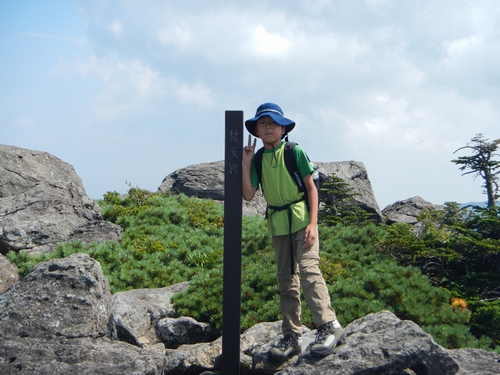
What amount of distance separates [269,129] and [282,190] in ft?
2.18

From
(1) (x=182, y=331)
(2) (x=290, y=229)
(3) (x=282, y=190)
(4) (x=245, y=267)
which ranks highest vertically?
(3) (x=282, y=190)

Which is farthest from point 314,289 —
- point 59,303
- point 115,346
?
point 59,303

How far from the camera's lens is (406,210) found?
20.0 metres

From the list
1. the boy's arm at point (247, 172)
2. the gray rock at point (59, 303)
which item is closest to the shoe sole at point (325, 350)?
the boy's arm at point (247, 172)

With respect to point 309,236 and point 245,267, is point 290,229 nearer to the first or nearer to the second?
point 309,236

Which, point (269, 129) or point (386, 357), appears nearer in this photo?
point (386, 357)

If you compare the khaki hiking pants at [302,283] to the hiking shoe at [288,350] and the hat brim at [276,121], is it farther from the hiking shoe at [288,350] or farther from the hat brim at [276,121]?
the hat brim at [276,121]

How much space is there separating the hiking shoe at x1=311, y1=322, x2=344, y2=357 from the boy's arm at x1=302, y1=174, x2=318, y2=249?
2.60ft

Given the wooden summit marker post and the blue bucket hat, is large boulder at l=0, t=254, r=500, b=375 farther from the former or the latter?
the blue bucket hat

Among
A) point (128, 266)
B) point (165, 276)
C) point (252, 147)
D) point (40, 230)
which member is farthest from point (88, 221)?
point (252, 147)

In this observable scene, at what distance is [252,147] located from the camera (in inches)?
211

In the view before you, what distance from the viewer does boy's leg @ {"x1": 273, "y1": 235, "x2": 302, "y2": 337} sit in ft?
16.6

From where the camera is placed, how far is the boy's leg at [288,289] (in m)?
5.06

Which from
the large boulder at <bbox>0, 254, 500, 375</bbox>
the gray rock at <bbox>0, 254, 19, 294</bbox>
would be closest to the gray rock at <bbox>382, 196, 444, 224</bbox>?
the gray rock at <bbox>0, 254, 19, 294</bbox>
